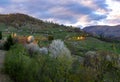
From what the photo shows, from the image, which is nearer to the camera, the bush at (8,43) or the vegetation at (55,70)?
the vegetation at (55,70)

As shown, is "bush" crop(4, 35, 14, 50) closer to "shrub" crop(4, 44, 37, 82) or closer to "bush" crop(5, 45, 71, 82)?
"shrub" crop(4, 44, 37, 82)

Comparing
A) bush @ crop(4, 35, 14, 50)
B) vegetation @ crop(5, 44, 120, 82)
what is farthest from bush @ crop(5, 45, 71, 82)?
bush @ crop(4, 35, 14, 50)

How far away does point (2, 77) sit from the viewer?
91.9ft

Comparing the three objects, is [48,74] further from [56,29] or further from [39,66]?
[56,29]

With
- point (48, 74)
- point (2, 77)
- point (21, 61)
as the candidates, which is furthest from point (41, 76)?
point (2, 77)

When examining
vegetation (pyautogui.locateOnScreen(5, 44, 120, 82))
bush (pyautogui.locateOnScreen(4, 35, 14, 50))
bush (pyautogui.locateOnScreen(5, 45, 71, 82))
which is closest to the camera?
vegetation (pyautogui.locateOnScreen(5, 44, 120, 82))

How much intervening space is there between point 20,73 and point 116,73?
6.21 meters

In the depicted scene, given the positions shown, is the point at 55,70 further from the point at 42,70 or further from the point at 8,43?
the point at 8,43

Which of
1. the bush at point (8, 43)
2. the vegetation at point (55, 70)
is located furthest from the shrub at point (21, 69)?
the bush at point (8, 43)

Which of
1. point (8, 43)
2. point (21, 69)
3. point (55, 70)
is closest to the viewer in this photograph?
point (55, 70)

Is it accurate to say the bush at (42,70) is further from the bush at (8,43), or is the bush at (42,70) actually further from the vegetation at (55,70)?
the bush at (8,43)

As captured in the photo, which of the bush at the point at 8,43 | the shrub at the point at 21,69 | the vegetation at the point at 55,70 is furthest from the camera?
the bush at the point at 8,43

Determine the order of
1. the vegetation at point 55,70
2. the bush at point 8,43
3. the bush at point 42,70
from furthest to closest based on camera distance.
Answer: the bush at point 8,43
the bush at point 42,70
the vegetation at point 55,70

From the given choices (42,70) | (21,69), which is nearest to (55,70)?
(42,70)
